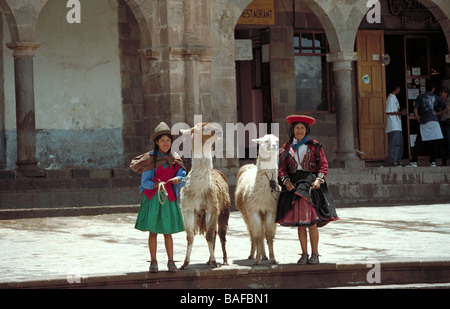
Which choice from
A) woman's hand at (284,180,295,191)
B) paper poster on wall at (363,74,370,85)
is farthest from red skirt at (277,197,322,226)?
paper poster on wall at (363,74,370,85)

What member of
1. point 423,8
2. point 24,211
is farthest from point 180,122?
point 423,8

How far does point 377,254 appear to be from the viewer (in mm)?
10500

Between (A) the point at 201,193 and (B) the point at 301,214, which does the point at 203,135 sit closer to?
(A) the point at 201,193

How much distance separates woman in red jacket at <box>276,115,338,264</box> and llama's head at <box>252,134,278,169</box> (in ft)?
0.30

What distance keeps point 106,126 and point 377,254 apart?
Answer: 1029 cm

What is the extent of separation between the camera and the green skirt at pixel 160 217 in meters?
9.23

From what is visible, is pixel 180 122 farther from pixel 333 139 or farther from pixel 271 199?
pixel 271 199

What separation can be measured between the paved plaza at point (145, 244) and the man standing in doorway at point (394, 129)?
15.3ft

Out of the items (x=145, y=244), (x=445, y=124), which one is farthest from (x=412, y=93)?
(x=145, y=244)

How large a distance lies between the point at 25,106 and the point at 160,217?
826 centimetres

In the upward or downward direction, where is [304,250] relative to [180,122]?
downward

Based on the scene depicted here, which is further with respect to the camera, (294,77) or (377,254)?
(294,77)

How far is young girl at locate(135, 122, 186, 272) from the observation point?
9.24 meters

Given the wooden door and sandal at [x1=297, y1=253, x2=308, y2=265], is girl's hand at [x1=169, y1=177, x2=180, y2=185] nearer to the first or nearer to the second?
sandal at [x1=297, y1=253, x2=308, y2=265]
